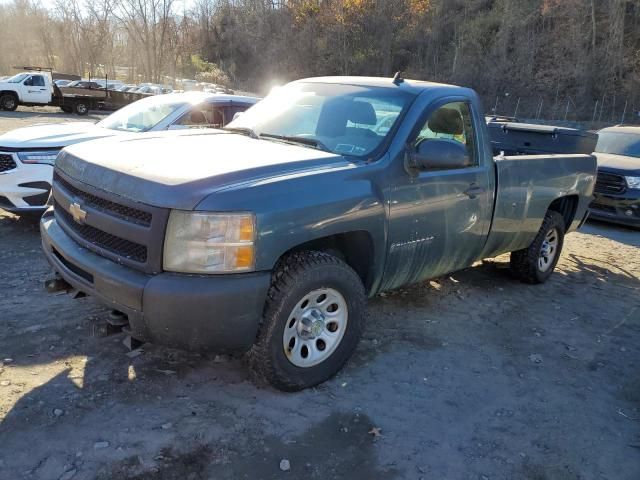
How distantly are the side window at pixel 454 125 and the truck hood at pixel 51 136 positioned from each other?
417 centimetres

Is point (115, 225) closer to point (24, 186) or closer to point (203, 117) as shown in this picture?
point (24, 186)

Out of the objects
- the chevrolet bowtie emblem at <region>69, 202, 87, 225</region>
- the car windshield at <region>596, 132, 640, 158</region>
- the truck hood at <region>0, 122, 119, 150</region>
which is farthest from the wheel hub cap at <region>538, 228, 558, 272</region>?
the car windshield at <region>596, 132, 640, 158</region>

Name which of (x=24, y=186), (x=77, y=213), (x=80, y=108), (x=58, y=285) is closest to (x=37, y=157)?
(x=24, y=186)

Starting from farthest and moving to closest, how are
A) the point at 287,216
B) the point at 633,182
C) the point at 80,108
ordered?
the point at 80,108, the point at 633,182, the point at 287,216

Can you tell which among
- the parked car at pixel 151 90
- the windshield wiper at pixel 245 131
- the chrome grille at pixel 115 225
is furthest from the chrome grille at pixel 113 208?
the parked car at pixel 151 90

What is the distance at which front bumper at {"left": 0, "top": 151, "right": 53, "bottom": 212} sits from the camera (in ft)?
19.7

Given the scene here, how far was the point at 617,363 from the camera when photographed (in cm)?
431

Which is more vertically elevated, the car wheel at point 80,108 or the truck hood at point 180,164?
the truck hood at point 180,164

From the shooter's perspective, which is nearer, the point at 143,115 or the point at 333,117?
the point at 333,117

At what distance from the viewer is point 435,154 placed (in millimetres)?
3699

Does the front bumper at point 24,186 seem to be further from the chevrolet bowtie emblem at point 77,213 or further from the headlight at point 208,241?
the headlight at point 208,241

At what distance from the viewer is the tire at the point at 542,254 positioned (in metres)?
5.65

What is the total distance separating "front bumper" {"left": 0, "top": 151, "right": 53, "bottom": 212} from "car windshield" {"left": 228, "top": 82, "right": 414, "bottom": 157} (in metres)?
2.82

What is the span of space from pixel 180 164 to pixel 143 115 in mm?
4369
